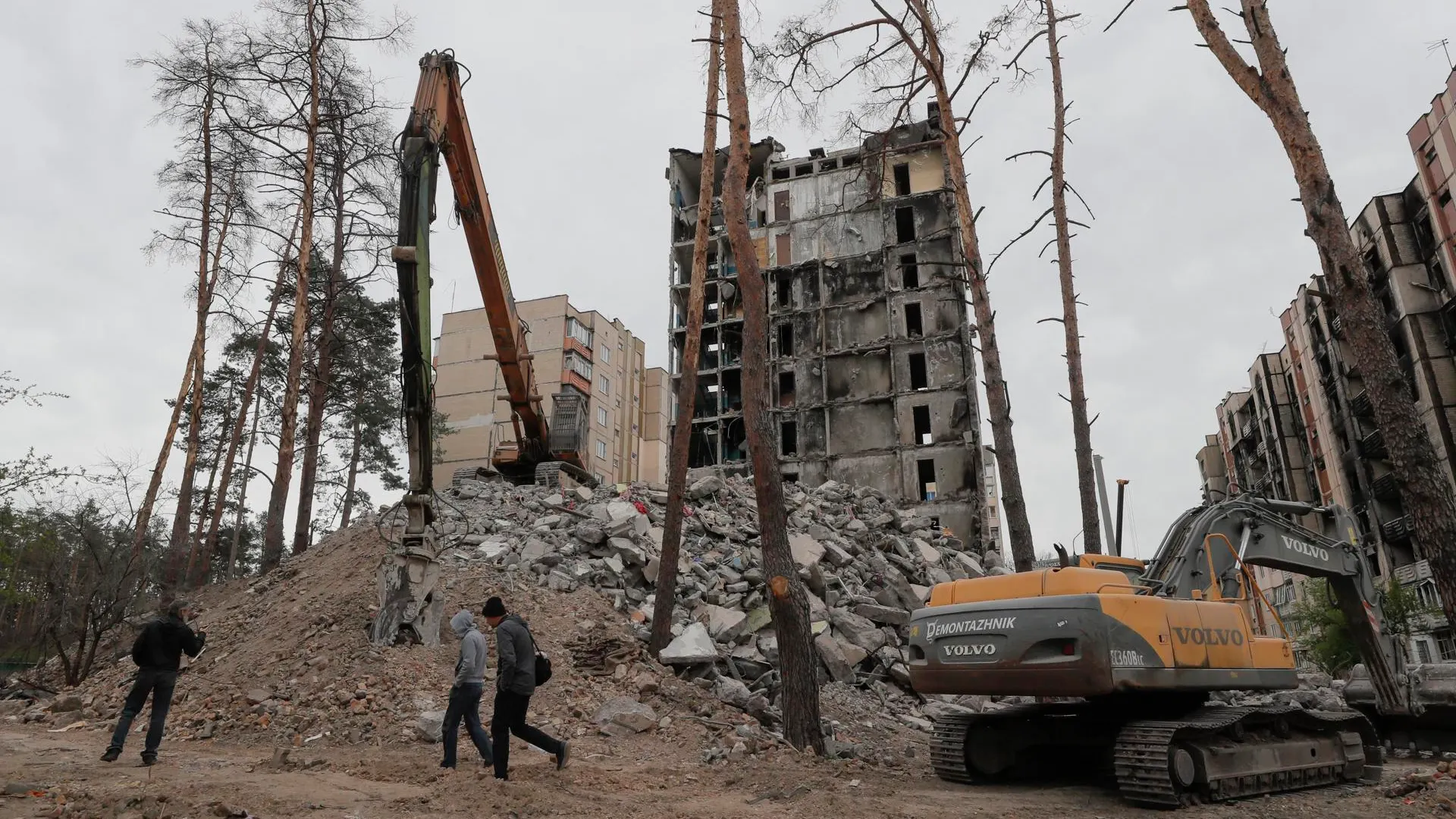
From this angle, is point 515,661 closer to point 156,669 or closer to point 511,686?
point 511,686

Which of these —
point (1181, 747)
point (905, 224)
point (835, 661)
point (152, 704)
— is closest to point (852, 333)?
point (905, 224)

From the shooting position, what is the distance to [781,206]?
39875mm

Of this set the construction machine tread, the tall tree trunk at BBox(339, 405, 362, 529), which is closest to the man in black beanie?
the construction machine tread

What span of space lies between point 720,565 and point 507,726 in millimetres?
7838

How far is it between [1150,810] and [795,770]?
9.01ft

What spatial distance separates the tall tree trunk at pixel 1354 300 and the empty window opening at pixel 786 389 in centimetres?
2970

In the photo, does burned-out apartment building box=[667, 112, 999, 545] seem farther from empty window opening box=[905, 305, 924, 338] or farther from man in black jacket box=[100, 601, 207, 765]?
man in black jacket box=[100, 601, 207, 765]

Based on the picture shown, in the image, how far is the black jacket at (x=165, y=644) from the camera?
7184 mm

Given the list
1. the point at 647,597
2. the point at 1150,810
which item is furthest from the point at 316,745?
the point at 1150,810

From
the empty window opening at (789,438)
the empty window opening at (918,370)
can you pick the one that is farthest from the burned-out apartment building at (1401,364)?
the empty window opening at (789,438)

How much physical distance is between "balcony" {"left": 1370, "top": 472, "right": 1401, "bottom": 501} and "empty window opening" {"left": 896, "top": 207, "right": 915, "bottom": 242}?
2303 centimetres

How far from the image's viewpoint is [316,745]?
825 centimetres

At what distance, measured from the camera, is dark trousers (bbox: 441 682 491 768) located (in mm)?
6953

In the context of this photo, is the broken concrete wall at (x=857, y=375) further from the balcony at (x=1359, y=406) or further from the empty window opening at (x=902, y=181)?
the balcony at (x=1359, y=406)
